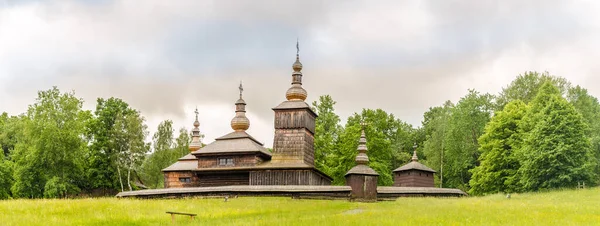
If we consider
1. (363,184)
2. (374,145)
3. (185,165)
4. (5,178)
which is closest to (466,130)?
(374,145)

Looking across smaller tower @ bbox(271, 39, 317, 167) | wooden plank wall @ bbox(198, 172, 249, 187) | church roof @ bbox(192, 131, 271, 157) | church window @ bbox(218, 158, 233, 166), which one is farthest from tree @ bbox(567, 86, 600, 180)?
church window @ bbox(218, 158, 233, 166)

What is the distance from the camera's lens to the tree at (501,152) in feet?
141

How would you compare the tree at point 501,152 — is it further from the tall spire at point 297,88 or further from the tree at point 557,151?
the tall spire at point 297,88

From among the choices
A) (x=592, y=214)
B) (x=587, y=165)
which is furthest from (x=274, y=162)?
(x=592, y=214)

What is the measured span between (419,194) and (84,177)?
35.3 m

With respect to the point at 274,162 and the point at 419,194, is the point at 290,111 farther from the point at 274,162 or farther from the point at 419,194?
the point at 419,194

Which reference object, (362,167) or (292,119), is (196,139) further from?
(362,167)

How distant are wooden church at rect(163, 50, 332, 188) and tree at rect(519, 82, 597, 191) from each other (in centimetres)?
1502

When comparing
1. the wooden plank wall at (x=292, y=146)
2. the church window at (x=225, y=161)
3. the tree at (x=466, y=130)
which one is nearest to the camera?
the wooden plank wall at (x=292, y=146)

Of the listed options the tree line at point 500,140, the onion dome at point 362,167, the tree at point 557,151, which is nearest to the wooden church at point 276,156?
the onion dome at point 362,167

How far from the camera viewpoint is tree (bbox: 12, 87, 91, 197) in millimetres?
49000

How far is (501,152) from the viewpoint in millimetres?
43750

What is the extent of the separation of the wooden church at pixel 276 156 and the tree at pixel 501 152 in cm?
1322

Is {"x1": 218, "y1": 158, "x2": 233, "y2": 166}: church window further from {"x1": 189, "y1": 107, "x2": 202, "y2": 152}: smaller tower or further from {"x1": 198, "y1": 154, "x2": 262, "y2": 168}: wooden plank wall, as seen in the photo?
{"x1": 189, "y1": 107, "x2": 202, "y2": 152}: smaller tower
